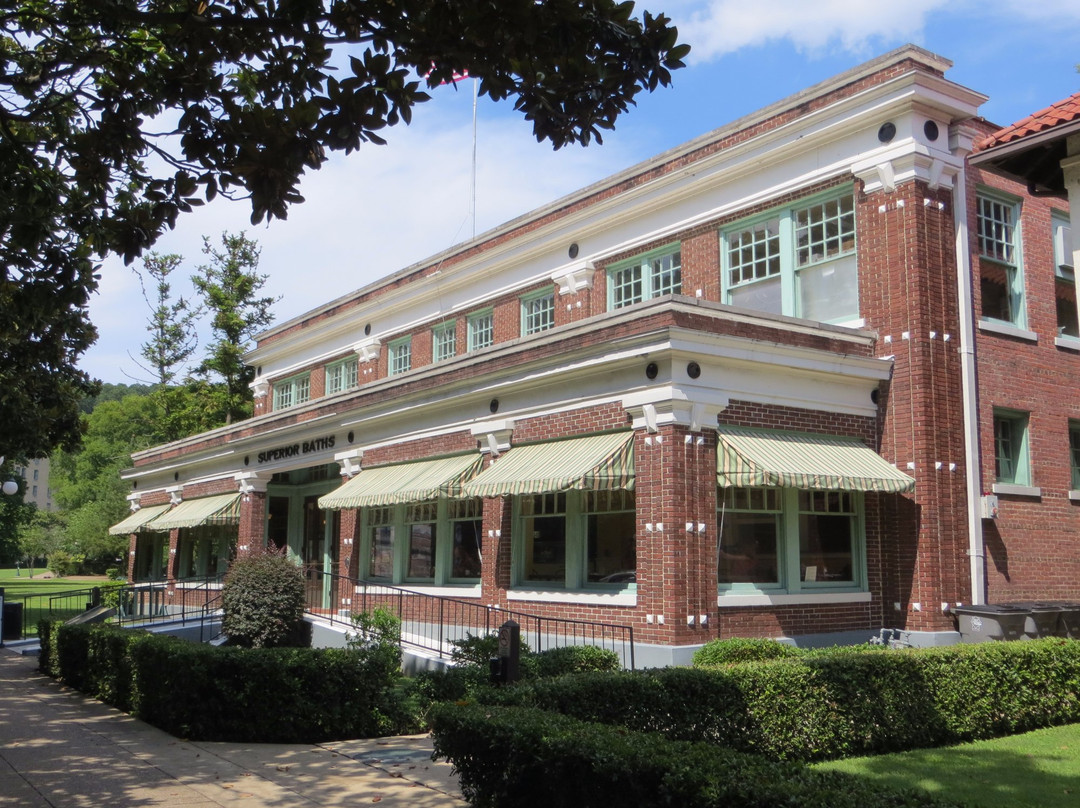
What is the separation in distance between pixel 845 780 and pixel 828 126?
13.3m

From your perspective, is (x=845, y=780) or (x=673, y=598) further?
(x=673, y=598)

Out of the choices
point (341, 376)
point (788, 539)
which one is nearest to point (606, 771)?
point (788, 539)

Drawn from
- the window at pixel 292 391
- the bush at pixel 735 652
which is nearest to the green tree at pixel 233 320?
the window at pixel 292 391

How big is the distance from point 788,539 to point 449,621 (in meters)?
6.39

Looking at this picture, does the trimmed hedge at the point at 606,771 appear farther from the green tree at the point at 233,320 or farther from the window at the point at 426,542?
the green tree at the point at 233,320

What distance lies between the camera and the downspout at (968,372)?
15672 mm

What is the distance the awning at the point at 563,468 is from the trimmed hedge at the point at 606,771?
21.9ft

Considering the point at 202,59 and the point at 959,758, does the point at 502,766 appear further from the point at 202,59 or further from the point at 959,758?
the point at 202,59

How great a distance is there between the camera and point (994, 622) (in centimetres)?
1467

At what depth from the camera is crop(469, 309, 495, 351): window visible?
82.4 feet

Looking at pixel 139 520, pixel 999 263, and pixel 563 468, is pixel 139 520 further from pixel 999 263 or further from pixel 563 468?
pixel 999 263

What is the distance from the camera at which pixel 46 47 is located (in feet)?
36.1

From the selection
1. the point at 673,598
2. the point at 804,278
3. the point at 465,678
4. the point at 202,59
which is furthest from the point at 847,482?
the point at 202,59

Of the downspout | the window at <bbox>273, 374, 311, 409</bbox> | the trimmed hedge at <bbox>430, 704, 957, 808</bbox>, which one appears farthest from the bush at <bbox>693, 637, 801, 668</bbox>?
the window at <bbox>273, 374, 311, 409</bbox>
